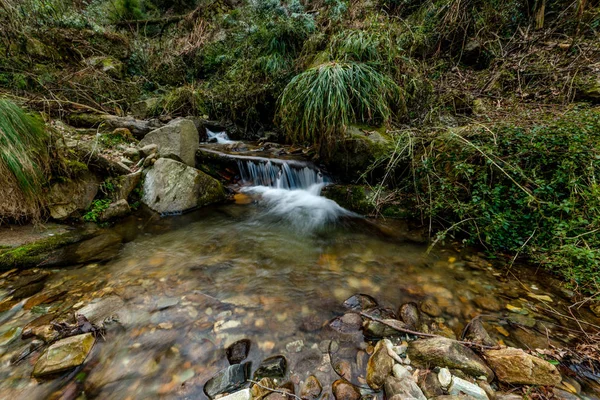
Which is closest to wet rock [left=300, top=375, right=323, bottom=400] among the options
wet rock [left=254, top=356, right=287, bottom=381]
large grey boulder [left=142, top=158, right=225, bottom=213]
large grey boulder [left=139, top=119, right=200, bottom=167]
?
wet rock [left=254, top=356, right=287, bottom=381]

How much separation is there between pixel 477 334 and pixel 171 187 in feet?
12.9

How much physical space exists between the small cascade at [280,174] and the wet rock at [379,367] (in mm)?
3001

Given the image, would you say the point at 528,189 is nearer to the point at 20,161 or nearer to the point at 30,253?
the point at 30,253

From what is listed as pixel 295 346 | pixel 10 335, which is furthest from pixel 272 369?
pixel 10 335

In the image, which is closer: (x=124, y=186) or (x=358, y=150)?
(x=124, y=186)

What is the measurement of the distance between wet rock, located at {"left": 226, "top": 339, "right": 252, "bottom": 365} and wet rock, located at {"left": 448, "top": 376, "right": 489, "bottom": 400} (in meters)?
1.18

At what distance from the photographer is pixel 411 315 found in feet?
5.82

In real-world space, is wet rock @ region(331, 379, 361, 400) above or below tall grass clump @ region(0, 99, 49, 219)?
below

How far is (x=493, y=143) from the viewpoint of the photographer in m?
2.43

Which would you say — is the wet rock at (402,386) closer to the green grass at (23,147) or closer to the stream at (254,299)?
the stream at (254,299)

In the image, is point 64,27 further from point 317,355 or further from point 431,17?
point 317,355

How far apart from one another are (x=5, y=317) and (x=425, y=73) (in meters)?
6.23

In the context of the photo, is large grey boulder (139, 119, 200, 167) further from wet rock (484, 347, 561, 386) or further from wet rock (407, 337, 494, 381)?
wet rock (484, 347, 561, 386)

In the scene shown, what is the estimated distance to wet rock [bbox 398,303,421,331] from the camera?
169cm
